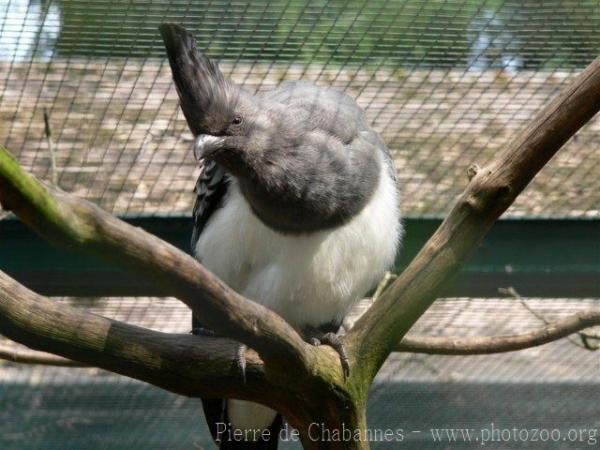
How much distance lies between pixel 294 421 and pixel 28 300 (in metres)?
1.00

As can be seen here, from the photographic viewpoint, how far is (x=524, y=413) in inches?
202

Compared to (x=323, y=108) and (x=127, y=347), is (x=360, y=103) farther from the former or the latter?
(x=127, y=347)

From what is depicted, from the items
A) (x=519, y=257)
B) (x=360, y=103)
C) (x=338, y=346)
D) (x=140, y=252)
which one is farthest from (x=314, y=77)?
(x=140, y=252)

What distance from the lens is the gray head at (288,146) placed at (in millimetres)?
3334

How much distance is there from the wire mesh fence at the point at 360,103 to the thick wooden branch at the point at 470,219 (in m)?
1.10

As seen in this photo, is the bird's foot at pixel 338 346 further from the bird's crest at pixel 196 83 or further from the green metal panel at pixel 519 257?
the green metal panel at pixel 519 257

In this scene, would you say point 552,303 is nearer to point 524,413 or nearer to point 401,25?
point 524,413

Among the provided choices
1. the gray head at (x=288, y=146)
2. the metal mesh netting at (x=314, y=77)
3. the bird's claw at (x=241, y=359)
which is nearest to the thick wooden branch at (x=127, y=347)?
the bird's claw at (x=241, y=359)

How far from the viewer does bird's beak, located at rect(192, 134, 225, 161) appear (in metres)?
3.22

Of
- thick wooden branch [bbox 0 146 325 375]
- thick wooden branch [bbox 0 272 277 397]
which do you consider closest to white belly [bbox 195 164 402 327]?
thick wooden branch [bbox 0 272 277 397]

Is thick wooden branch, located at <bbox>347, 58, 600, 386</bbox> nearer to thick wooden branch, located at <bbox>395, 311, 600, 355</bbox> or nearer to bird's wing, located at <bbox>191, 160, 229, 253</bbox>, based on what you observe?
thick wooden branch, located at <bbox>395, 311, 600, 355</bbox>

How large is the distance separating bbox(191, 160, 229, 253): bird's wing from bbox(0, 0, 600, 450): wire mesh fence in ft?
1.53

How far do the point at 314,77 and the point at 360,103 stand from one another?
0.27 metres

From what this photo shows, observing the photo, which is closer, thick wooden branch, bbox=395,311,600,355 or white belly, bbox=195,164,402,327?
white belly, bbox=195,164,402,327
